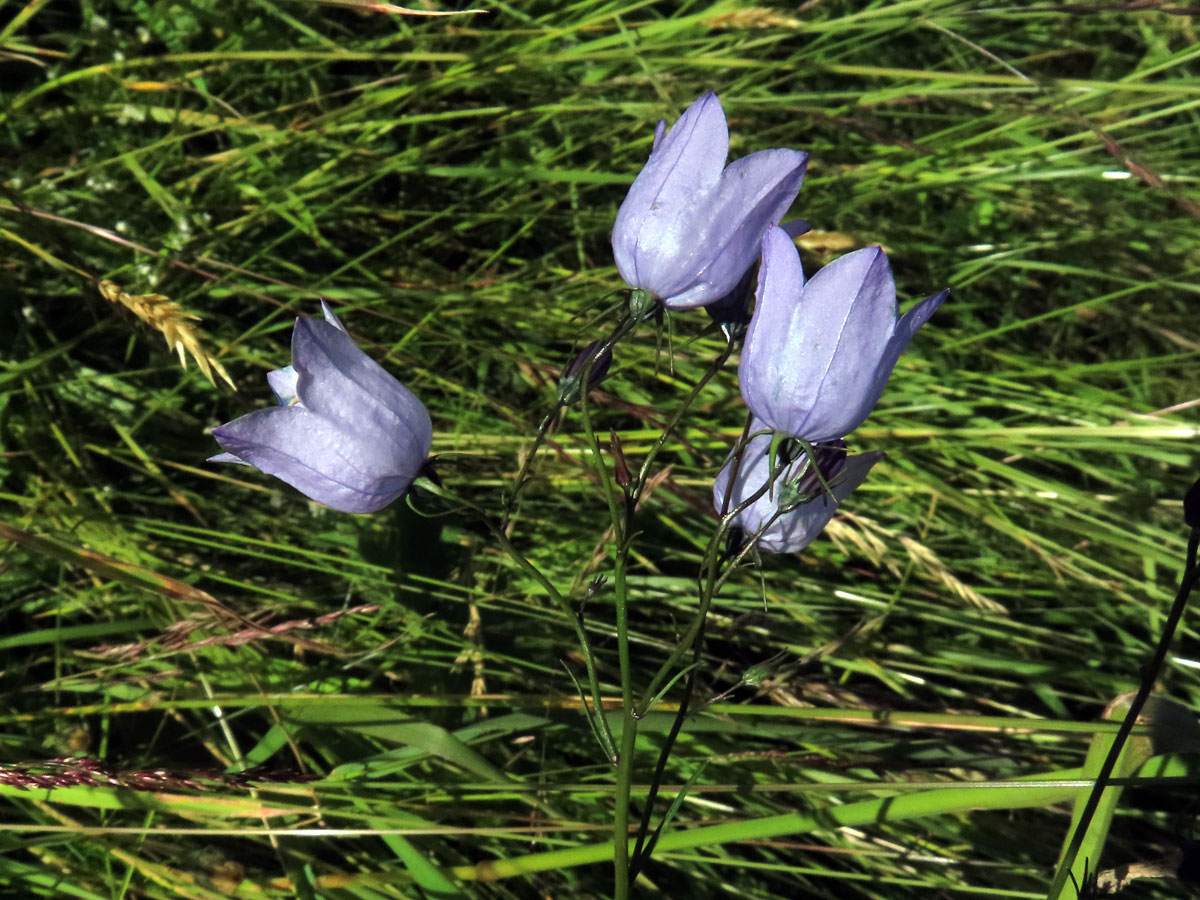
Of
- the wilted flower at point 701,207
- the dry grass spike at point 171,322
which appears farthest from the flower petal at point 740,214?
the dry grass spike at point 171,322

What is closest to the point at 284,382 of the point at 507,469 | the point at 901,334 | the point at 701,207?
the point at 701,207

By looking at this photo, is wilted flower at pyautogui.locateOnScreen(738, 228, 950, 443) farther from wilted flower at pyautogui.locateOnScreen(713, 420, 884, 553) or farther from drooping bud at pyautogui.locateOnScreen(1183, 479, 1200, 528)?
drooping bud at pyautogui.locateOnScreen(1183, 479, 1200, 528)

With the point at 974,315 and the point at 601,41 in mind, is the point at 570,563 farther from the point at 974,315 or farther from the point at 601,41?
the point at 974,315

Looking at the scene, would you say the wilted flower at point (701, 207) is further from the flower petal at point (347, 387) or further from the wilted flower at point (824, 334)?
the flower petal at point (347, 387)

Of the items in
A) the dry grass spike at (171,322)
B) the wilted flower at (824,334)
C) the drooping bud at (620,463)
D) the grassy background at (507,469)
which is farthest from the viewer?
the grassy background at (507,469)

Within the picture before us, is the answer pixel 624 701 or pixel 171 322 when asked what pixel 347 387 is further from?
pixel 171 322

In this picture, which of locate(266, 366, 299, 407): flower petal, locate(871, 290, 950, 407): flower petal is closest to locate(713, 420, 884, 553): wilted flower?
locate(871, 290, 950, 407): flower petal

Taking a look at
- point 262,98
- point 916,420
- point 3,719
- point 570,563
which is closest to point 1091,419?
point 916,420
